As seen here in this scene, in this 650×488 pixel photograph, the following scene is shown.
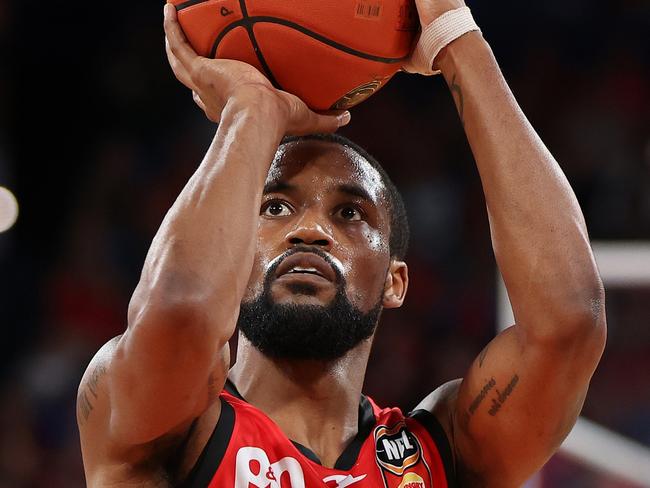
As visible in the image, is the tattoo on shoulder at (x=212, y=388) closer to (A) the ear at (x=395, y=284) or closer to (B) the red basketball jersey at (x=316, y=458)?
(B) the red basketball jersey at (x=316, y=458)

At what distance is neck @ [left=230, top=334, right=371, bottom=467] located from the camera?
285 cm

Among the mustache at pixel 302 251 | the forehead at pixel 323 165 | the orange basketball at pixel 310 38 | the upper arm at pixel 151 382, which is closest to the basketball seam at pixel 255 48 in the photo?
the orange basketball at pixel 310 38

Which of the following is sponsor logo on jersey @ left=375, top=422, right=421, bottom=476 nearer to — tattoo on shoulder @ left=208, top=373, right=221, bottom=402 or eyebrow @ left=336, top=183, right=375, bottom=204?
tattoo on shoulder @ left=208, top=373, right=221, bottom=402

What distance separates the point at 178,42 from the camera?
2686 mm

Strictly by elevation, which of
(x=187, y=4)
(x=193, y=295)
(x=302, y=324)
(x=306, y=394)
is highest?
(x=187, y=4)

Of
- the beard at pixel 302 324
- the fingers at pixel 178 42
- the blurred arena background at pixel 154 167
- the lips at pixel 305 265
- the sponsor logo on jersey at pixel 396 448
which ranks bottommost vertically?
the blurred arena background at pixel 154 167

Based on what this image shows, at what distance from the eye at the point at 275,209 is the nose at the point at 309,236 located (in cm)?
8

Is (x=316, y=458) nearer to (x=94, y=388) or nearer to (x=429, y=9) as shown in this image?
(x=94, y=388)

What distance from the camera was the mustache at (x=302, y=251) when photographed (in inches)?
110

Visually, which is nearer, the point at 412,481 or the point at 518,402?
the point at 518,402

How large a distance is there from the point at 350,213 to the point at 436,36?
599mm

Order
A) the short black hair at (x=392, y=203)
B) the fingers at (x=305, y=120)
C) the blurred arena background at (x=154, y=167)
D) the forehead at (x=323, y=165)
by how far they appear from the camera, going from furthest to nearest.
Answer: the blurred arena background at (x=154, y=167) < the short black hair at (x=392, y=203) < the forehead at (x=323, y=165) < the fingers at (x=305, y=120)

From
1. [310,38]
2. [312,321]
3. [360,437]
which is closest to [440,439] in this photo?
[360,437]

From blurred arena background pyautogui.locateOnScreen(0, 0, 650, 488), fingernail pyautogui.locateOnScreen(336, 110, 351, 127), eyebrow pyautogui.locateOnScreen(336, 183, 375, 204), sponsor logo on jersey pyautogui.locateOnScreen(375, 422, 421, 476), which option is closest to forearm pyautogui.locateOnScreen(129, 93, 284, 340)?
fingernail pyautogui.locateOnScreen(336, 110, 351, 127)
